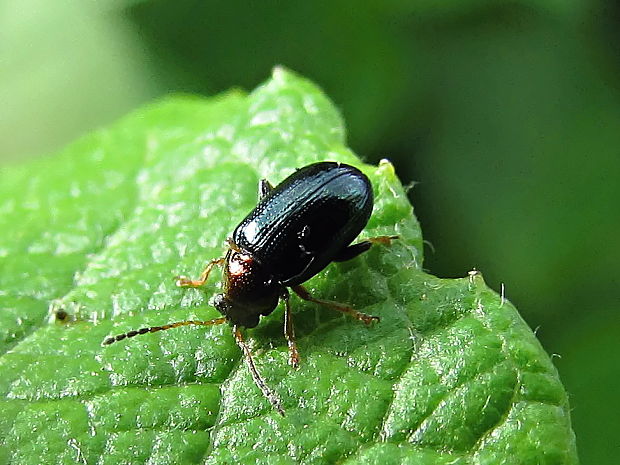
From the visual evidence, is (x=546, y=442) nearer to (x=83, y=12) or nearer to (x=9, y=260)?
(x=9, y=260)

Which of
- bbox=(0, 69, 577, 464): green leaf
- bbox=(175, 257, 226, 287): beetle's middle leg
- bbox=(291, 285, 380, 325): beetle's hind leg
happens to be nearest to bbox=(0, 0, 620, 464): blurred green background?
bbox=(0, 69, 577, 464): green leaf

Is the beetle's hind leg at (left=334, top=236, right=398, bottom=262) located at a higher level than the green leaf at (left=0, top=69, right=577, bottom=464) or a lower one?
higher

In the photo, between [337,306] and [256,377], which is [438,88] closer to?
[337,306]

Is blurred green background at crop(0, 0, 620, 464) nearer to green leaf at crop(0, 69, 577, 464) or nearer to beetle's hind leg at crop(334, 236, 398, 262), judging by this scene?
green leaf at crop(0, 69, 577, 464)

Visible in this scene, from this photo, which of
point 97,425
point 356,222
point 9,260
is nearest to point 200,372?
point 97,425

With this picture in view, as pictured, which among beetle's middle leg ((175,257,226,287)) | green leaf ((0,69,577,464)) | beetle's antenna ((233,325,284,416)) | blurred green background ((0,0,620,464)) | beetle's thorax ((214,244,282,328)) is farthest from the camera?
blurred green background ((0,0,620,464))

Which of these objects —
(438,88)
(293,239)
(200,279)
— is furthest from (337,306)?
→ (438,88)
